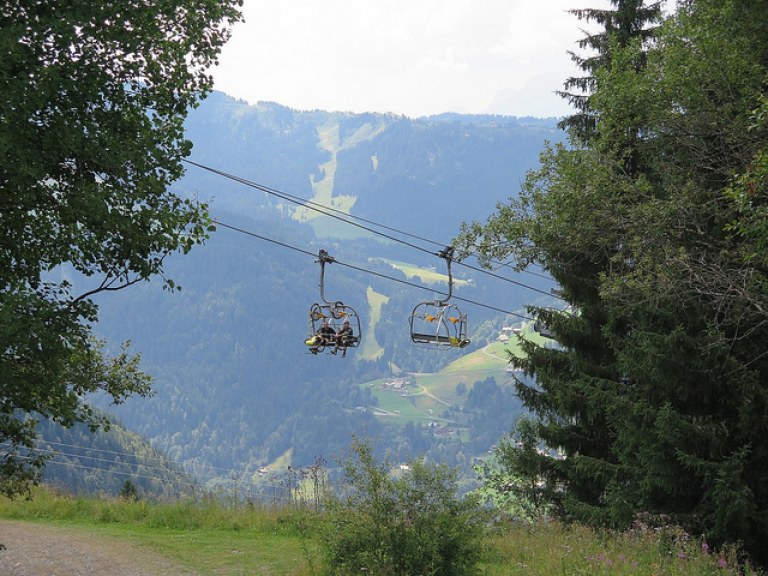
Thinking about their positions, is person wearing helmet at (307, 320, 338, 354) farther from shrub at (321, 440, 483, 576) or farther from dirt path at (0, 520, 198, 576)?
shrub at (321, 440, 483, 576)

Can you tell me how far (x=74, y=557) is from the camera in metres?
12.6

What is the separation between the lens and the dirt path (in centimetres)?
1189

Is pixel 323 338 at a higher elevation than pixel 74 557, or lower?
higher

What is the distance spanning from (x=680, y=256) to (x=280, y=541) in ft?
26.7

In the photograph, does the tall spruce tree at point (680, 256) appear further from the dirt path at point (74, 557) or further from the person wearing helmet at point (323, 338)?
the dirt path at point (74, 557)

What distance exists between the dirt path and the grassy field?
1.43 ft

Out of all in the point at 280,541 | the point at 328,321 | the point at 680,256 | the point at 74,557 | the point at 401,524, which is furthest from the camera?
the point at 328,321

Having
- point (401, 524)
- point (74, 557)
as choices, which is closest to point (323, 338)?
A: point (74, 557)

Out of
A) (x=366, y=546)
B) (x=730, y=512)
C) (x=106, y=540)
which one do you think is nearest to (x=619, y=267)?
(x=730, y=512)

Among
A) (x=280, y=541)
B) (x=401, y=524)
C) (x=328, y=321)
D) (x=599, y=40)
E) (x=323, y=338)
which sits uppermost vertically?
(x=599, y=40)

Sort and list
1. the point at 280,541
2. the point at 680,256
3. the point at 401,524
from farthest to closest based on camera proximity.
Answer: the point at 280,541, the point at 680,256, the point at 401,524

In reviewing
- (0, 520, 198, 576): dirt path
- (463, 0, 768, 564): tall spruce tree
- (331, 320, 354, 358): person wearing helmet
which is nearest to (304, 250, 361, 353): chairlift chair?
(331, 320, 354, 358): person wearing helmet

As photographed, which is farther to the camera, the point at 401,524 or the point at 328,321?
the point at 328,321

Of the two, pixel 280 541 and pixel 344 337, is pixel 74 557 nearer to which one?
pixel 280 541
